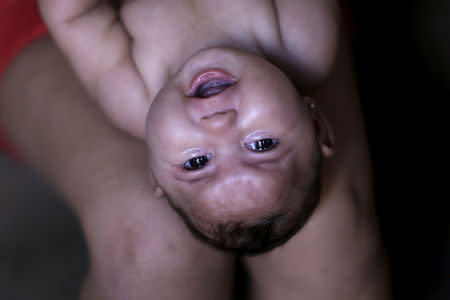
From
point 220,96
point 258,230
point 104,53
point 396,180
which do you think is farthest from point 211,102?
point 396,180

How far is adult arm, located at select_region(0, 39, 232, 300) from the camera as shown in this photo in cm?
100

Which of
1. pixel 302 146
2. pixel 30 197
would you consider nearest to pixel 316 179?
pixel 302 146

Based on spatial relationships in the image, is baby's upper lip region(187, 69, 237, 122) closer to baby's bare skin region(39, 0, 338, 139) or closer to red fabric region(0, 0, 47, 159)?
baby's bare skin region(39, 0, 338, 139)

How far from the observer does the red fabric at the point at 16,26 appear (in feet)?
3.96

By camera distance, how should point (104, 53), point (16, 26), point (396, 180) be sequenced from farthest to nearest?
1. point (396, 180)
2. point (16, 26)
3. point (104, 53)

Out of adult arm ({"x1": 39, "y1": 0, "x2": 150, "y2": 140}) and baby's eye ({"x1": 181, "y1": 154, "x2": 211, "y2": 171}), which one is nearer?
baby's eye ({"x1": 181, "y1": 154, "x2": 211, "y2": 171})

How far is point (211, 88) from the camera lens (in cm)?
85

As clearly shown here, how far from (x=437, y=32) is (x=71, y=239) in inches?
49.6

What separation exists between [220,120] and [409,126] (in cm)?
93

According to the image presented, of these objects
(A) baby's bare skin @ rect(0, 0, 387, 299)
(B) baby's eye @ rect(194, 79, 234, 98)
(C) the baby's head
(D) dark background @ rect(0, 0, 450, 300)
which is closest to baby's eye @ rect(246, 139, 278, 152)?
(C) the baby's head

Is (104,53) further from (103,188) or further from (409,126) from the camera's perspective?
(409,126)

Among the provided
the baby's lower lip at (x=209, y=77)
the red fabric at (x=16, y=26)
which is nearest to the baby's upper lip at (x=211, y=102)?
the baby's lower lip at (x=209, y=77)

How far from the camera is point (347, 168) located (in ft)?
3.65

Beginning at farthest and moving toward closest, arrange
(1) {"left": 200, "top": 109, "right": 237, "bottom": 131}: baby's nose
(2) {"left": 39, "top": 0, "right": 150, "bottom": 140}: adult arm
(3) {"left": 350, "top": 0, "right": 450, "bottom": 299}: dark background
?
(3) {"left": 350, "top": 0, "right": 450, "bottom": 299}: dark background < (2) {"left": 39, "top": 0, "right": 150, "bottom": 140}: adult arm < (1) {"left": 200, "top": 109, "right": 237, "bottom": 131}: baby's nose
